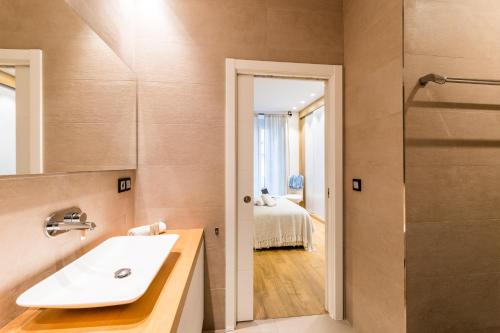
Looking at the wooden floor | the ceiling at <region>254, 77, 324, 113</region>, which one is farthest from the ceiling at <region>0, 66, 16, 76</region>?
the ceiling at <region>254, 77, 324, 113</region>

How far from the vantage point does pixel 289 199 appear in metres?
4.59

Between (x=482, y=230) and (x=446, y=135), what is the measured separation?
1.99ft

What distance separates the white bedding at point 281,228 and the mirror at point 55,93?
210 cm

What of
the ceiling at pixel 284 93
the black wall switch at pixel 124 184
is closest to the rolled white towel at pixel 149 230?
the black wall switch at pixel 124 184

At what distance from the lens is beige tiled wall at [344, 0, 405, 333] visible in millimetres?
1253

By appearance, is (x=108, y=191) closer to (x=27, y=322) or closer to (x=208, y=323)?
(x=27, y=322)

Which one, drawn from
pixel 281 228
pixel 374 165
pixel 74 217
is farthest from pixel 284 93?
pixel 74 217

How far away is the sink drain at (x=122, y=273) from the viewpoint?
0.88 metres

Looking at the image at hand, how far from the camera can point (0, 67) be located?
2.08ft

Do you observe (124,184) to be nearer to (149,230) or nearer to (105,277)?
(149,230)

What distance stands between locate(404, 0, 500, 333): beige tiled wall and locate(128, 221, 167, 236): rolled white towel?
4.89 feet

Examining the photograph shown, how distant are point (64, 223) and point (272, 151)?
5154 millimetres

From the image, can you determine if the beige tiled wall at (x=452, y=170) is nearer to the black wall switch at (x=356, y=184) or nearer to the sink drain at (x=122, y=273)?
the black wall switch at (x=356, y=184)

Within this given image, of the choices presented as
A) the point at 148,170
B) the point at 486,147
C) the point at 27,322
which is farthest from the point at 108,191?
the point at 486,147
